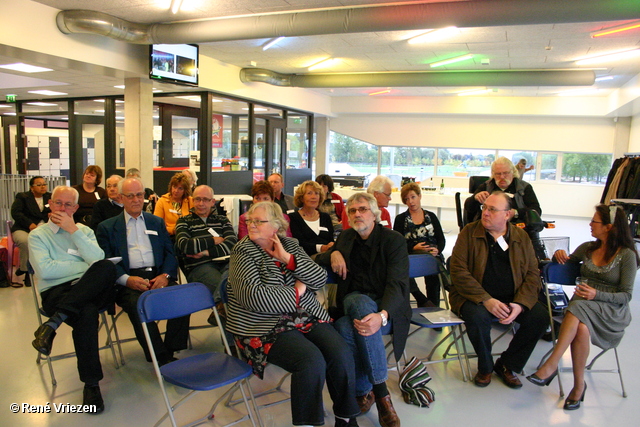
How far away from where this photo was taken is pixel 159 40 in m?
6.50

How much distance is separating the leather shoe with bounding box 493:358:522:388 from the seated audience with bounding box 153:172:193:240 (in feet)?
10.4

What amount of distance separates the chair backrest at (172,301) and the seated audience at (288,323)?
0.17m

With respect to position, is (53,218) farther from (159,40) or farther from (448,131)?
(448,131)

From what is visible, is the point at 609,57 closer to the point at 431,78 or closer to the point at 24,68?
the point at 431,78

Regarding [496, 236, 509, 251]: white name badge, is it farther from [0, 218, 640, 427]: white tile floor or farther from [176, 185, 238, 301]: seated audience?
[176, 185, 238, 301]: seated audience

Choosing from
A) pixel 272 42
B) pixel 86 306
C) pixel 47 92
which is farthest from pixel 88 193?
pixel 47 92

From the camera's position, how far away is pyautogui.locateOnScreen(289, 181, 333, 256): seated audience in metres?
4.23

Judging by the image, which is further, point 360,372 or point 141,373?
point 141,373

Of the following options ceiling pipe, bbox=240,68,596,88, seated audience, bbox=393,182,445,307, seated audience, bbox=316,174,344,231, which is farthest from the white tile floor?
ceiling pipe, bbox=240,68,596,88

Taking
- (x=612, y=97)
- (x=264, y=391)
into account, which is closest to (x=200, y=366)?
(x=264, y=391)

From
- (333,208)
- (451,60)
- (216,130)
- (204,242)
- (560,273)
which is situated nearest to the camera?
(560,273)

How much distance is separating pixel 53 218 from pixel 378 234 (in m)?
2.19

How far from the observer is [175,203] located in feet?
16.3

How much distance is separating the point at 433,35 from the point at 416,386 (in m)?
5.30
